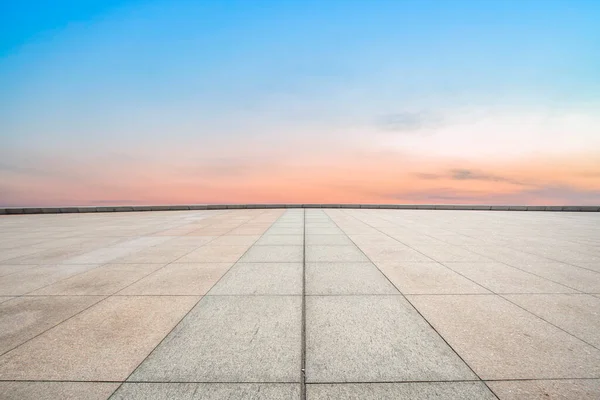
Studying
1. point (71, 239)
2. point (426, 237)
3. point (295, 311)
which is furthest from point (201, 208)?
point (295, 311)

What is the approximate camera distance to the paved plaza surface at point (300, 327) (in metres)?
2.44

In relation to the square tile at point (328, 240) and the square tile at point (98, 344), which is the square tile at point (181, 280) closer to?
the square tile at point (98, 344)

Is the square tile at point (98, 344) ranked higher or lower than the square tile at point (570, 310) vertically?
lower

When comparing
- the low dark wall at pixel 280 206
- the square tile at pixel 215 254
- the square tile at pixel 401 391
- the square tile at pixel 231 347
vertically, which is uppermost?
the low dark wall at pixel 280 206

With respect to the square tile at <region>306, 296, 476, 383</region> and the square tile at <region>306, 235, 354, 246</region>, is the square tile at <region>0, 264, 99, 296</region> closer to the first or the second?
the square tile at <region>306, 296, 476, 383</region>

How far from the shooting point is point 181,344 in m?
3.03

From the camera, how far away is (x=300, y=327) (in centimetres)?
336

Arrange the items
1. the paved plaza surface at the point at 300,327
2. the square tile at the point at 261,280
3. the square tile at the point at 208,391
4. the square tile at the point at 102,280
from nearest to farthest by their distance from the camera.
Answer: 1. the square tile at the point at 208,391
2. the paved plaza surface at the point at 300,327
3. the square tile at the point at 261,280
4. the square tile at the point at 102,280

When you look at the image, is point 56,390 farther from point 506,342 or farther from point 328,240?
point 328,240

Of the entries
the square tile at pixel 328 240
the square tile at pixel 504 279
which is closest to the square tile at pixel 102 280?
the square tile at pixel 328 240

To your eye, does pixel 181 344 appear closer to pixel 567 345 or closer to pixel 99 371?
pixel 99 371

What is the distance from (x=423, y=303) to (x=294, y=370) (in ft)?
8.25

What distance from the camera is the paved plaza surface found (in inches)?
96.0

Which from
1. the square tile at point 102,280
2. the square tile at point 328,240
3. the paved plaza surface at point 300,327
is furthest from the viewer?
the square tile at point 328,240
